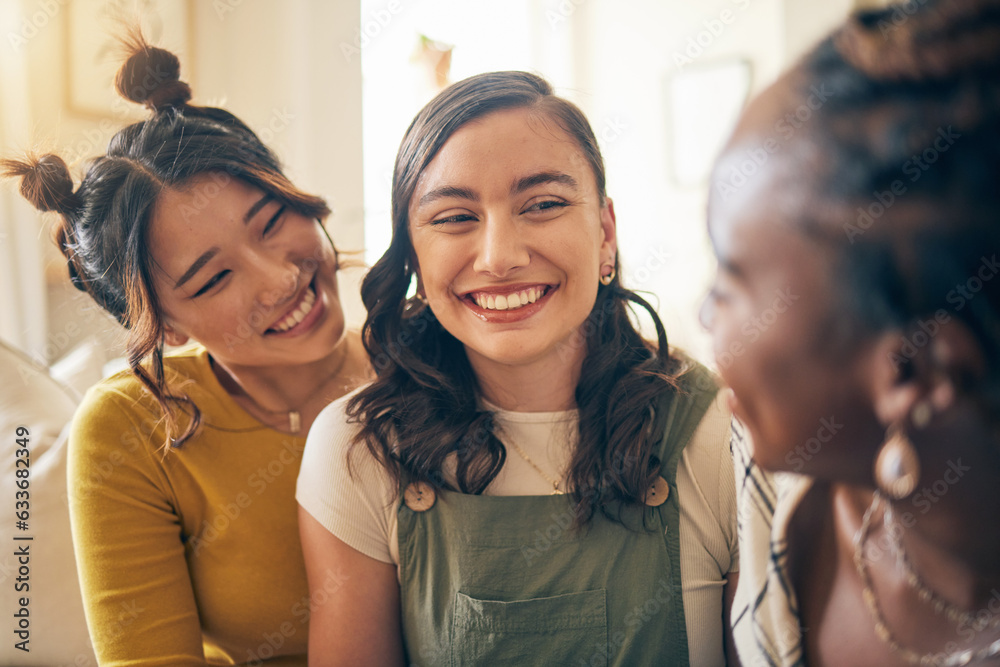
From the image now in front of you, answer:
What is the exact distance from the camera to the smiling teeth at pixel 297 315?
4.06 feet

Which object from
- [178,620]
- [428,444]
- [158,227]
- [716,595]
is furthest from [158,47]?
[716,595]

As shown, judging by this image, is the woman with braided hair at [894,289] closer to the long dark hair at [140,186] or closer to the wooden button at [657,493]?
the wooden button at [657,493]

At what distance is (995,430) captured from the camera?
437mm

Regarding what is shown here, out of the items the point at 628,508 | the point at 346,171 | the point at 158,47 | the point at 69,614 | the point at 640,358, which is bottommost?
the point at 69,614

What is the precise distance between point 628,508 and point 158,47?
114cm

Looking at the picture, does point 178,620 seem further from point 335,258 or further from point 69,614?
point 335,258

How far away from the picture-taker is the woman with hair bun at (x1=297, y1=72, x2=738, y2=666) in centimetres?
100

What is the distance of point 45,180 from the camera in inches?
47.4

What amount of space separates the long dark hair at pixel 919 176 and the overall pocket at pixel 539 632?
0.67 meters

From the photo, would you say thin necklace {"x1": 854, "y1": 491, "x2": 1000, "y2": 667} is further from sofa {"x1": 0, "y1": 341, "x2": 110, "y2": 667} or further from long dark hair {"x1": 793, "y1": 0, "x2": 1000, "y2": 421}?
sofa {"x1": 0, "y1": 341, "x2": 110, "y2": 667}

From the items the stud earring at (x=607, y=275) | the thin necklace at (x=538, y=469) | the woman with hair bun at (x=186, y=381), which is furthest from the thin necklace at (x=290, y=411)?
the stud earring at (x=607, y=275)

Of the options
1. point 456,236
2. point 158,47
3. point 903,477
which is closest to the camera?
point 903,477

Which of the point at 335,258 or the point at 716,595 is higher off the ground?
the point at 335,258

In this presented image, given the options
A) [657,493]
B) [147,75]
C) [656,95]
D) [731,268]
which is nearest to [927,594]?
[731,268]
